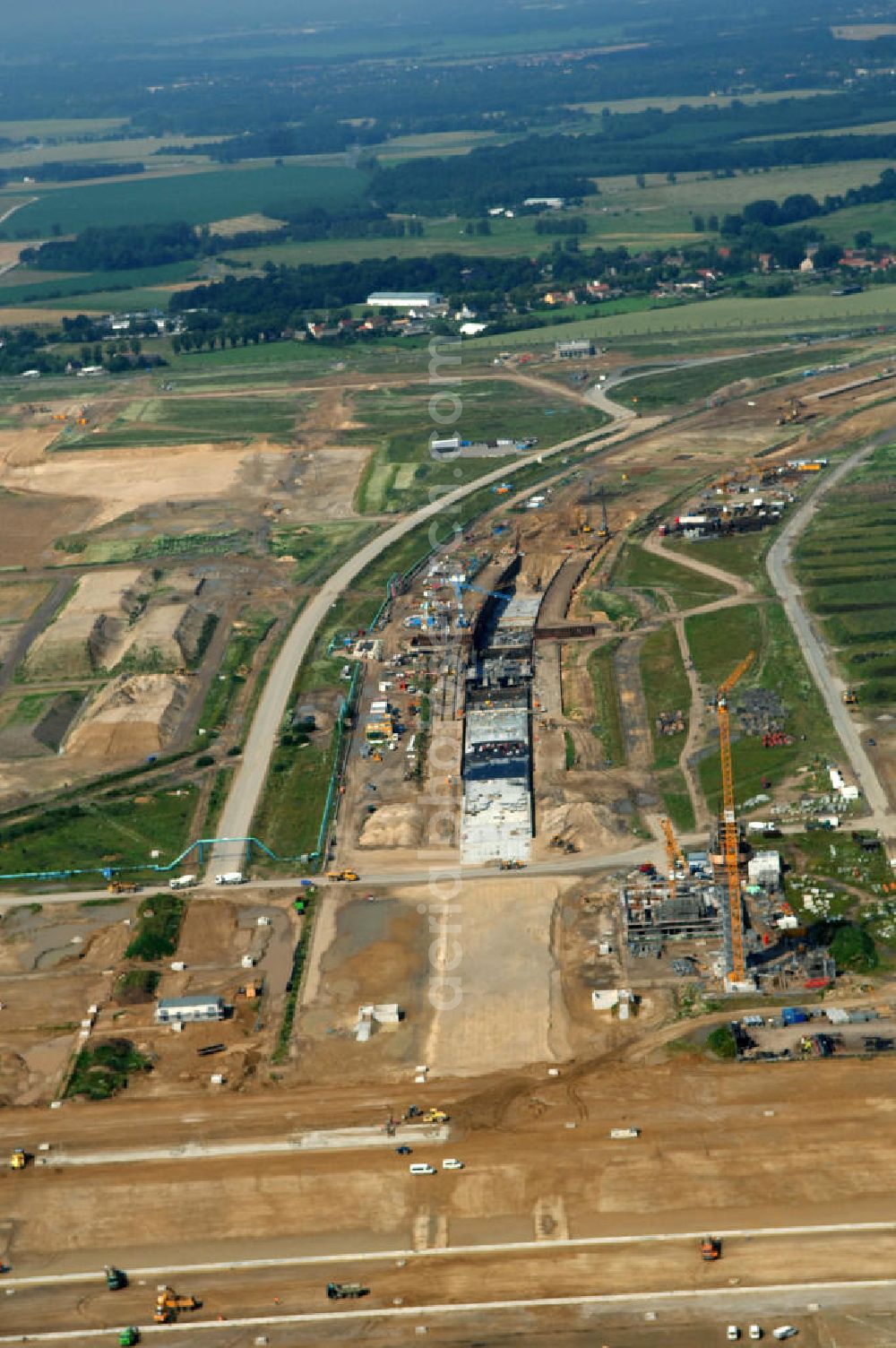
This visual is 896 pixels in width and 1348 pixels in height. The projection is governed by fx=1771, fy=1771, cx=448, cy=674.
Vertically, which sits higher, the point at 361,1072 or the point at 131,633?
the point at 131,633

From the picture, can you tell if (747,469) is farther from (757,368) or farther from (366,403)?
(366,403)

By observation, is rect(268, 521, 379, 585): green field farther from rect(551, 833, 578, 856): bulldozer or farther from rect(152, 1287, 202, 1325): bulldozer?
rect(152, 1287, 202, 1325): bulldozer

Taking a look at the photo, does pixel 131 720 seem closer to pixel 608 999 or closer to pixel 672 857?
pixel 672 857

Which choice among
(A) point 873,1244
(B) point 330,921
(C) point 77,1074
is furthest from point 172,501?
(A) point 873,1244

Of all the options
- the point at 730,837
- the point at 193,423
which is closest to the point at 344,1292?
the point at 730,837

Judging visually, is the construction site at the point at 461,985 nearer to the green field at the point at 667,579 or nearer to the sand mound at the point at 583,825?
the sand mound at the point at 583,825

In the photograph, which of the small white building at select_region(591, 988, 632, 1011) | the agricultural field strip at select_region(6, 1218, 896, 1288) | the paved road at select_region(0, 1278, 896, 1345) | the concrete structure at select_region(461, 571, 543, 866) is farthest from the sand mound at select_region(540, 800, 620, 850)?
the paved road at select_region(0, 1278, 896, 1345)
